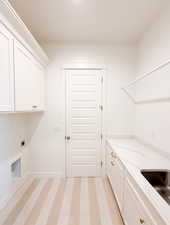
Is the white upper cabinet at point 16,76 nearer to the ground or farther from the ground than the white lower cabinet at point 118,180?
farther from the ground

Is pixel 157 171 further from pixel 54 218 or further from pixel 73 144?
pixel 73 144

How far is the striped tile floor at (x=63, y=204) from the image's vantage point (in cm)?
186

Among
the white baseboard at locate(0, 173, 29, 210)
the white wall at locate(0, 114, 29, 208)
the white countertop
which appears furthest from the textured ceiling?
the white baseboard at locate(0, 173, 29, 210)

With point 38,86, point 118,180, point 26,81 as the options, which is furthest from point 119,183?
point 38,86

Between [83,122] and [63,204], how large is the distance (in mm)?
1442

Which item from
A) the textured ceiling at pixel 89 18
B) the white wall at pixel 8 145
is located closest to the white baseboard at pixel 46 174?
the white wall at pixel 8 145

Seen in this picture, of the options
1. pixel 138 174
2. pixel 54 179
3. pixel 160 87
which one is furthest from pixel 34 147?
pixel 160 87

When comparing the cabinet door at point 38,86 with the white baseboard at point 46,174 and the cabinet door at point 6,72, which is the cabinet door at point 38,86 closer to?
the cabinet door at point 6,72

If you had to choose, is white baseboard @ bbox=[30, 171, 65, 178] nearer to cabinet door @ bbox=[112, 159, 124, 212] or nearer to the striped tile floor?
the striped tile floor

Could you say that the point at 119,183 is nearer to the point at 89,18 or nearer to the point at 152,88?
the point at 152,88

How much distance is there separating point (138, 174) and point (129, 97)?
1854mm

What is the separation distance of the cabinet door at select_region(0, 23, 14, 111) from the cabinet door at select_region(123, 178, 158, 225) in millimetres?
1477

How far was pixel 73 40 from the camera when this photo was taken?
9.20 ft

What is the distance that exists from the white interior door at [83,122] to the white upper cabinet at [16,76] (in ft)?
2.61
